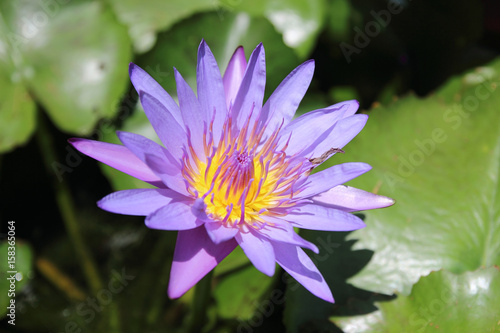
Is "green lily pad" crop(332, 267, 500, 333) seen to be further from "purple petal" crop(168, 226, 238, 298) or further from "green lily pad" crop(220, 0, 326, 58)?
"green lily pad" crop(220, 0, 326, 58)

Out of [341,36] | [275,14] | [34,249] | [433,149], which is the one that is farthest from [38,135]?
[433,149]

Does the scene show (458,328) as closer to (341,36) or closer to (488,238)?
(488,238)

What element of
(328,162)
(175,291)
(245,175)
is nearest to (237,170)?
(245,175)

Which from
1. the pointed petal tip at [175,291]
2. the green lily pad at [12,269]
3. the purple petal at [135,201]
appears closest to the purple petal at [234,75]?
the purple petal at [135,201]

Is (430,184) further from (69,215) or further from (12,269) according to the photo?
(12,269)

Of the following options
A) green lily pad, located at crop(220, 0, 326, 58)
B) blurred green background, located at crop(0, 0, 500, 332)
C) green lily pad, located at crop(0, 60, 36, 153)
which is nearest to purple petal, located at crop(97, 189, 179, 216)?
blurred green background, located at crop(0, 0, 500, 332)

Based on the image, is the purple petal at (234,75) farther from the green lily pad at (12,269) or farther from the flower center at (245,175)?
the green lily pad at (12,269)
